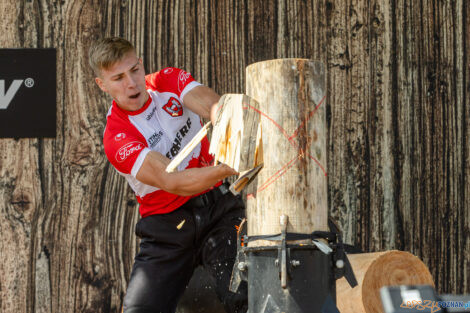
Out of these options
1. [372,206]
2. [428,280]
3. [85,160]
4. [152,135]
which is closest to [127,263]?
[85,160]

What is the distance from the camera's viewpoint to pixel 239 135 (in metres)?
2.67

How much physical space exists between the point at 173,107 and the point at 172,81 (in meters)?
0.14

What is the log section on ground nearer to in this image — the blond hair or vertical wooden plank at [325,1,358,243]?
the blond hair

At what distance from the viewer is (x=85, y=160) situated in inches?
167

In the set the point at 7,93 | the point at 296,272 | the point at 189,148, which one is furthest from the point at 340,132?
the point at 7,93

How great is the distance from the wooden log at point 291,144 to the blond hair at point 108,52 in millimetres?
1176

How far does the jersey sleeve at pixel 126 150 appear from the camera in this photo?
3525 mm

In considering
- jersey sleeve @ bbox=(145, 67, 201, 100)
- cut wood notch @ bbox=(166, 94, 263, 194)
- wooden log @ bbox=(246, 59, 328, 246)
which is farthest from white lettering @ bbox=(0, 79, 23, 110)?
wooden log @ bbox=(246, 59, 328, 246)

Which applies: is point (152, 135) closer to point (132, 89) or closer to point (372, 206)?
point (132, 89)

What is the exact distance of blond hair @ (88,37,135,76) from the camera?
369 centimetres

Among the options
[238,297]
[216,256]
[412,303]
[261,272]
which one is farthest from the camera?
[216,256]

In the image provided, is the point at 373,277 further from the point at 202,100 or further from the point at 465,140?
the point at 465,140

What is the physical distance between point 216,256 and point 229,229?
151 mm

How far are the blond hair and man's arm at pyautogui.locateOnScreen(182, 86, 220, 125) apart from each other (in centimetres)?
40
